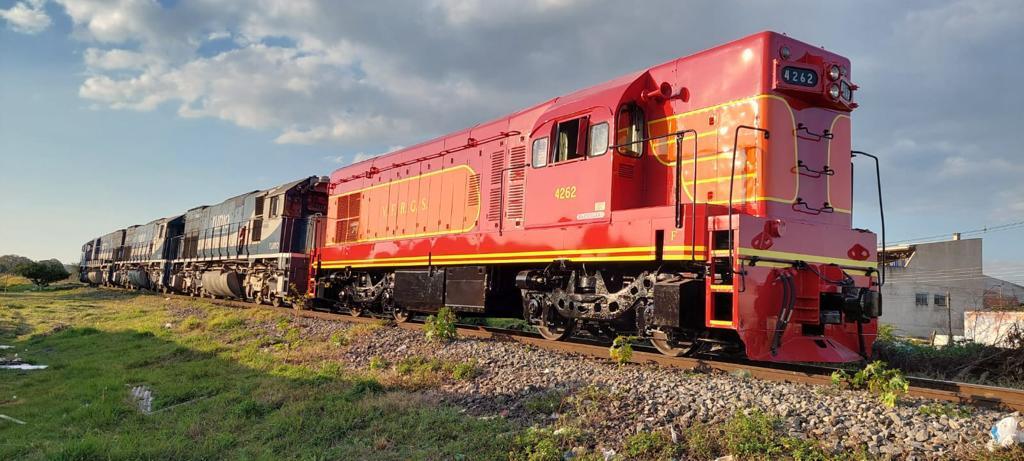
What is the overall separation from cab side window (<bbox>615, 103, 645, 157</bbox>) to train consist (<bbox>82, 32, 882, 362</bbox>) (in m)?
0.02

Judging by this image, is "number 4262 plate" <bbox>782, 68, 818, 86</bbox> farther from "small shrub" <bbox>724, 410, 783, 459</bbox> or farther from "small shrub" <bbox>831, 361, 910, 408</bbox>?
"small shrub" <bbox>724, 410, 783, 459</bbox>

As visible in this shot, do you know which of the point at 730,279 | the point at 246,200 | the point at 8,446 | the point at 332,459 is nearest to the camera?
the point at 332,459

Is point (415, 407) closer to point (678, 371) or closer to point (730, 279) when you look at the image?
point (678, 371)

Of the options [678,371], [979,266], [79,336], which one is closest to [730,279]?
[678,371]

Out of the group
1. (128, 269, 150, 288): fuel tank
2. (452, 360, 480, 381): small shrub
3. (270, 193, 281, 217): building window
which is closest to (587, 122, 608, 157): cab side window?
(452, 360, 480, 381): small shrub

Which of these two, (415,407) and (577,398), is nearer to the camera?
(577,398)

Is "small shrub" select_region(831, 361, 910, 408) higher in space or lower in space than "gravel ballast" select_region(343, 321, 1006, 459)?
higher

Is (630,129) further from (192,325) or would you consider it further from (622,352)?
(192,325)

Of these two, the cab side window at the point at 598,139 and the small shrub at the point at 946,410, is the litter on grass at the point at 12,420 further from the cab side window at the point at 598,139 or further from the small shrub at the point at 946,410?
the small shrub at the point at 946,410

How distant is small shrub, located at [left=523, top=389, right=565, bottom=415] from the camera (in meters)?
5.30

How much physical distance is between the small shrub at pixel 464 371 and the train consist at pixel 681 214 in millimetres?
1578

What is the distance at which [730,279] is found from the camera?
6.20 meters

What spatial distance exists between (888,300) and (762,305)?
29.3 metres

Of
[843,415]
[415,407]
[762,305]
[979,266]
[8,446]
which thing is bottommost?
[8,446]
